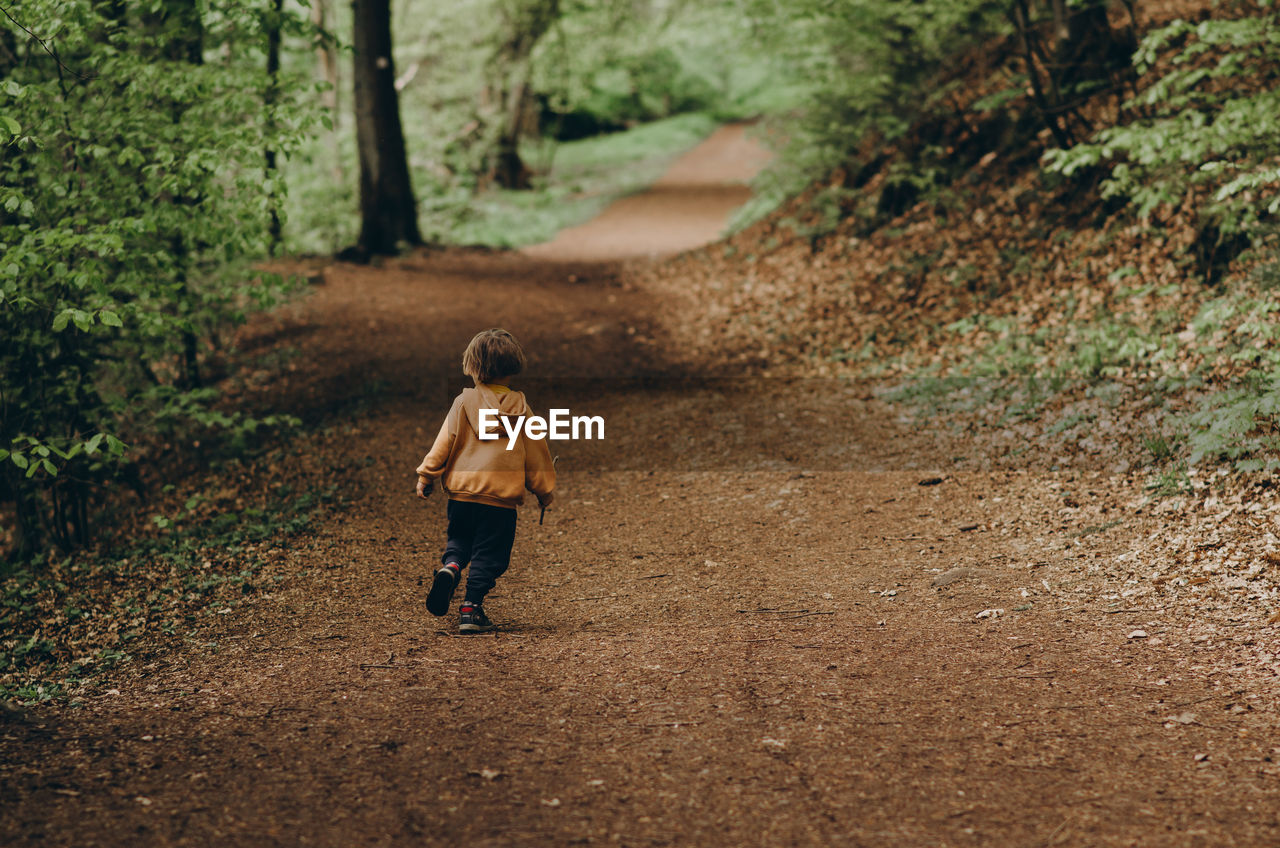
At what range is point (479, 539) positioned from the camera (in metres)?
5.16

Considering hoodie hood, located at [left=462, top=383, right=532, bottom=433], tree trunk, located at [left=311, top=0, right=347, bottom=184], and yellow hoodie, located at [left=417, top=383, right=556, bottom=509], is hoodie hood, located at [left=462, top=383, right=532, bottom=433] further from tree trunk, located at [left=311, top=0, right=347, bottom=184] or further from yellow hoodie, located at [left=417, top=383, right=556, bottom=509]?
tree trunk, located at [left=311, top=0, right=347, bottom=184]

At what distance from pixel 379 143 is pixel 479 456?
14.1 metres

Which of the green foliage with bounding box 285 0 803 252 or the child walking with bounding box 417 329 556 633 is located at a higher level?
the green foliage with bounding box 285 0 803 252

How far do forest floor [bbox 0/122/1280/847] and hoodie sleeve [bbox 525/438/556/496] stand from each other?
0.85 meters

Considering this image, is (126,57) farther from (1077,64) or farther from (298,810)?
(1077,64)

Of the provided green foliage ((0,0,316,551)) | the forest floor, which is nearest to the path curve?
green foliage ((0,0,316,551))

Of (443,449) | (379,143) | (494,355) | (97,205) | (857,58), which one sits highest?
(857,58)

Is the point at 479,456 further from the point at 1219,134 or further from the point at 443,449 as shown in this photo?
the point at 1219,134

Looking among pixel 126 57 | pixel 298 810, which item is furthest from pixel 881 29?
pixel 298 810

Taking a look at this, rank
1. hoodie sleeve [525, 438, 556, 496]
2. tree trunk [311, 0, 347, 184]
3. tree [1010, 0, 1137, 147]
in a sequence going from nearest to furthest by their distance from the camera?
1. hoodie sleeve [525, 438, 556, 496]
2. tree [1010, 0, 1137, 147]
3. tree trunk [311, 0, 347, 184]

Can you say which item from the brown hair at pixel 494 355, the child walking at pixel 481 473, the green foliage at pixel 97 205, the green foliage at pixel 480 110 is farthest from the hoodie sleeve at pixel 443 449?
the green foliage at pixel 480 110

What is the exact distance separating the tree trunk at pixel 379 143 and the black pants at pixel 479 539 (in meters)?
13.7

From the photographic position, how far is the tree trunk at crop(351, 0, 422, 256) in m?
16.8

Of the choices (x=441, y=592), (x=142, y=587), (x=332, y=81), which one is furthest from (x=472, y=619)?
(x=332, y=81)
